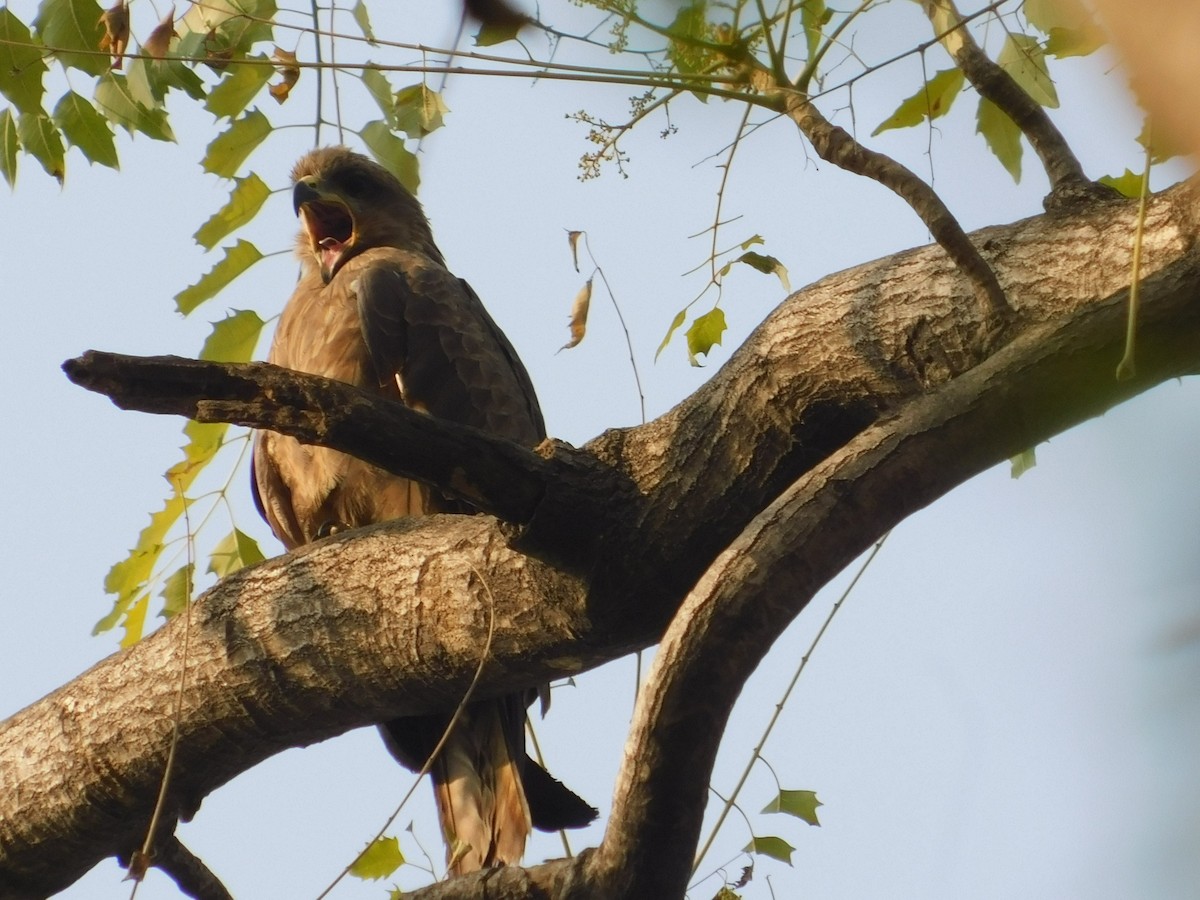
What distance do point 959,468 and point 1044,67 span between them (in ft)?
3.92

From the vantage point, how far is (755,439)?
90.4 inches

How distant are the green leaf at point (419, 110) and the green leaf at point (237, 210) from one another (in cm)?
38

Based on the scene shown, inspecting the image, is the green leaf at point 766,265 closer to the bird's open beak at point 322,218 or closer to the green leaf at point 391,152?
the green leaf at point 391,152

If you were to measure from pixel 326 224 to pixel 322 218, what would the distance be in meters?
0.03

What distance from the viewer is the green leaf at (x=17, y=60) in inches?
118

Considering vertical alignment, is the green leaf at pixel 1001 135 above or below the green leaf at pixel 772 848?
above

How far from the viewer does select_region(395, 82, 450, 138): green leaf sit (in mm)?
3051

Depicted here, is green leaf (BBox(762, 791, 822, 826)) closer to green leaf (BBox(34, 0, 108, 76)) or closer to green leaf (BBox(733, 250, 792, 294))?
green leaf (BBox(733, 250, 792, 294))

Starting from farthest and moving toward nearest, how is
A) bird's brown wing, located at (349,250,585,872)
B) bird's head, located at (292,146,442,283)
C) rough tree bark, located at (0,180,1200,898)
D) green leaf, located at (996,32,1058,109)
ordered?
bird's head, located at (292,146,442,283), bird's brown wing, located at (349,250,585,872), green leaf, located at (996,32,1058,109), rough tree bark, located at (0,180,1200,898)

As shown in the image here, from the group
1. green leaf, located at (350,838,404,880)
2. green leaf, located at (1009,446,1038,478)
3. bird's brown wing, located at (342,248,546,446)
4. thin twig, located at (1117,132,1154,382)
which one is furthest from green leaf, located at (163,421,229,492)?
thin twig, located at (1117,132,1154,382)

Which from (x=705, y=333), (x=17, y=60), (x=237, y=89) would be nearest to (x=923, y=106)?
(x=705, y=333)

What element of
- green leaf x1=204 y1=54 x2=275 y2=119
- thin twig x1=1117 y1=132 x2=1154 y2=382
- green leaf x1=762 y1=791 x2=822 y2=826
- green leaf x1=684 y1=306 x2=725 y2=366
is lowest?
green leaf x1=762 y1=791 x2=822 y2=826

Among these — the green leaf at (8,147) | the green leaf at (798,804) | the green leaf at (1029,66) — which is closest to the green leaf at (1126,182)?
the green leaf at (1029,66)

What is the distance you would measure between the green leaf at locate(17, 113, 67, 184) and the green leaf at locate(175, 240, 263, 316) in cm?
39
